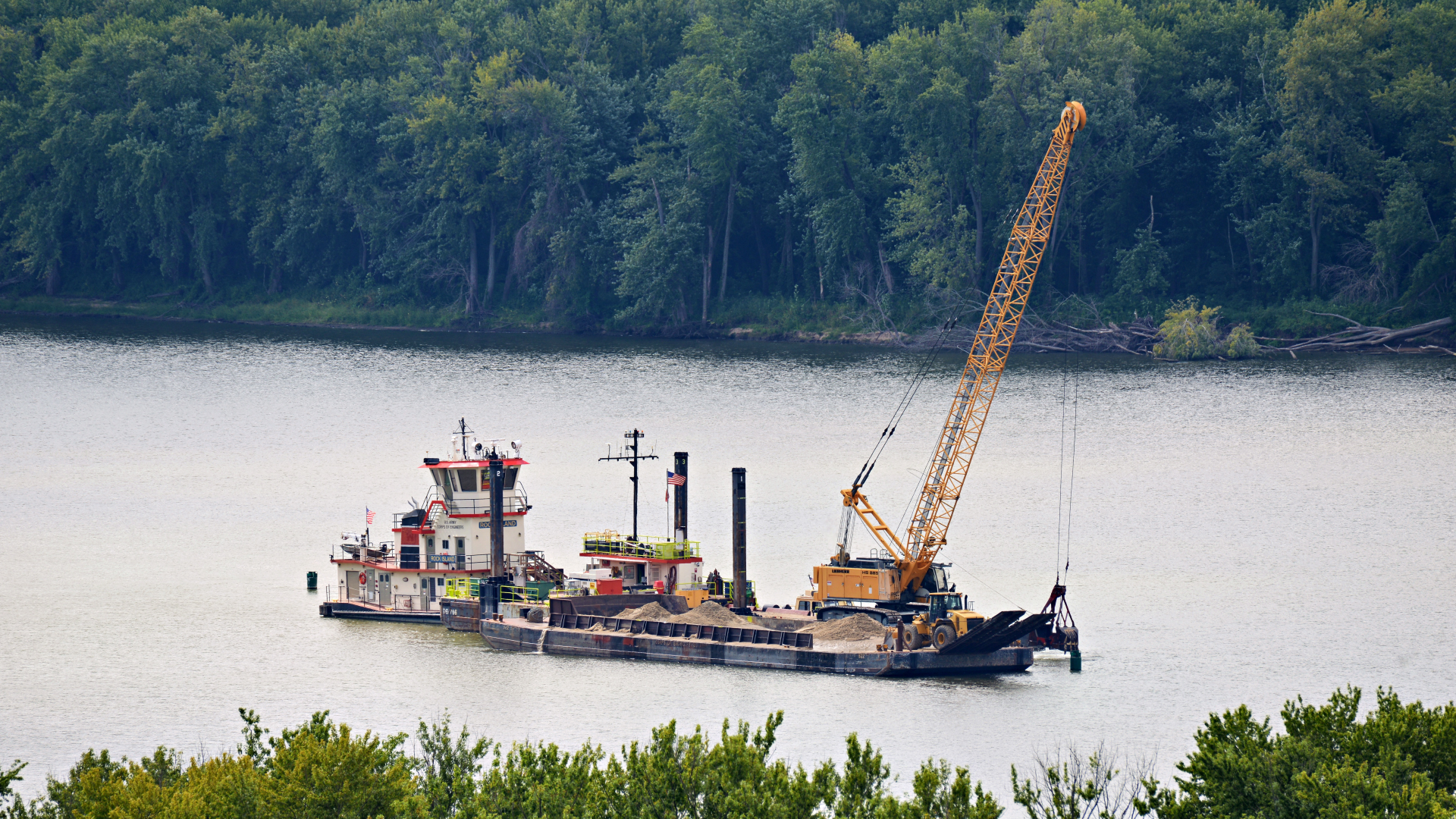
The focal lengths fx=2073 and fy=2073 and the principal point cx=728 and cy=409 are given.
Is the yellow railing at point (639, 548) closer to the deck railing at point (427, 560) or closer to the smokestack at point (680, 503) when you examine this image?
the smokestack at point (680, 503)

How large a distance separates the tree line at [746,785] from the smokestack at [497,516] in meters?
30.8

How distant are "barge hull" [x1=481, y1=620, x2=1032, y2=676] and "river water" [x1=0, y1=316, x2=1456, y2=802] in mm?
631

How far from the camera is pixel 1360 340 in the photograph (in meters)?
142

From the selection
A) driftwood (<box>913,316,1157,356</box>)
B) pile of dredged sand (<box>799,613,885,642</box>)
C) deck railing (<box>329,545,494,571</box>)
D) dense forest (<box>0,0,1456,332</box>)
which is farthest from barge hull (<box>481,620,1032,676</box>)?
dense forest (<box>0,0,1456,332</box>)

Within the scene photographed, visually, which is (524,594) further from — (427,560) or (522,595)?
(427,560)

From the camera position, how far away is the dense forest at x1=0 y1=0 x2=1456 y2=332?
144 metres

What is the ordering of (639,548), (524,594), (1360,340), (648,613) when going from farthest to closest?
(1360,340)
(639,548)
(524,594)
(648,613)

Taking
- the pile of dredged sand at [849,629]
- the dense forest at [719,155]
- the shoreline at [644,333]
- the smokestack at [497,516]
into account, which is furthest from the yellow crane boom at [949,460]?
the shoreline at [644,333]

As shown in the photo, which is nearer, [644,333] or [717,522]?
[717,522]

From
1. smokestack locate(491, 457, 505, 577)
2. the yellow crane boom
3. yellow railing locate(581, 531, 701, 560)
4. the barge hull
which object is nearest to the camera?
the barge hull

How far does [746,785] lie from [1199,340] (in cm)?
11330

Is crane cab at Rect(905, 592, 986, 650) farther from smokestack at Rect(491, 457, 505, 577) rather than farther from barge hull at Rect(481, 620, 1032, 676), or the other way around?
smokestack at Rect(491, 457, 505, 577)

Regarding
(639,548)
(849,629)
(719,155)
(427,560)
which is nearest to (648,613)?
(639,548)

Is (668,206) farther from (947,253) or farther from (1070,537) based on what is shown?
(1070,537)
